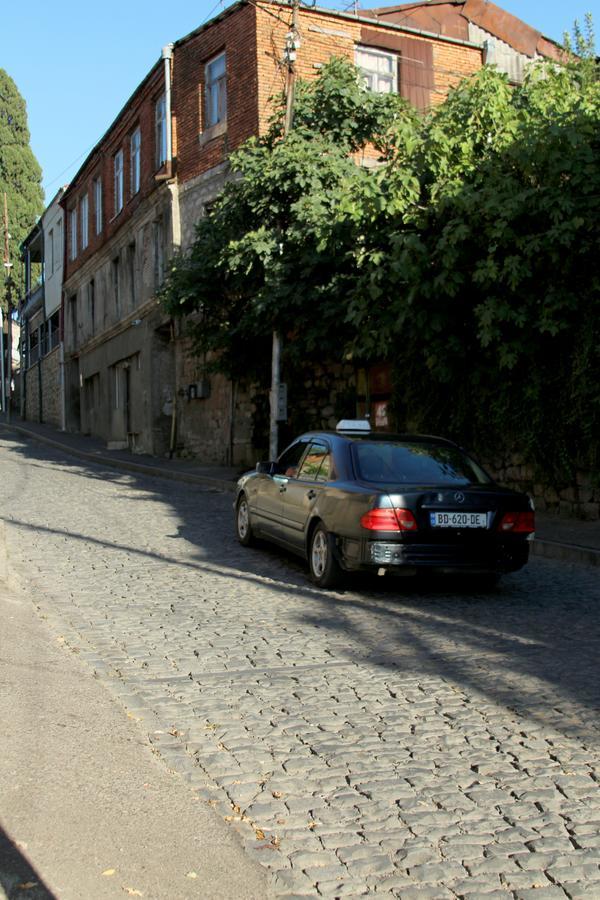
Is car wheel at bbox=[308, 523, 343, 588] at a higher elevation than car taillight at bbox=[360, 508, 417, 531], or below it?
below

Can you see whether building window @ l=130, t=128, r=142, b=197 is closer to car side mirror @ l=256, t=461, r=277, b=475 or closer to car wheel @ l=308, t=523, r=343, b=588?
car side mirror @ l=256, t=461, r=277, b=475

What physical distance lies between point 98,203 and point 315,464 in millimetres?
28523

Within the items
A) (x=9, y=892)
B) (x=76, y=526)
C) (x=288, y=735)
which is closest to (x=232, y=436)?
(x=76, y=526)

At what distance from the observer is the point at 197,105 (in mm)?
24641

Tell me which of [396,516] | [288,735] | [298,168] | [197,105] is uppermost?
[197,105]

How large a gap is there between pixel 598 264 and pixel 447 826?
373 inches

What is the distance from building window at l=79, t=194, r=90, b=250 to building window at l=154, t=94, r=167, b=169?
10.2 m

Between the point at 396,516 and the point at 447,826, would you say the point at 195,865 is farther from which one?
the point at 396,516

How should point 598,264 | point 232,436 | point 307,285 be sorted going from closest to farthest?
point 598,264
point 307,285
point 232,436

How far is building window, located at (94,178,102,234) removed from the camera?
3475 cm

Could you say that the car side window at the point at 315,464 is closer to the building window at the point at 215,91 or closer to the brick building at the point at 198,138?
the brick building at the point at 198,138

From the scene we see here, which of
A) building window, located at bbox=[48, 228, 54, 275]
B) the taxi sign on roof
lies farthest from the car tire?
building window, located at bbox=[48, 228, 54, 275]

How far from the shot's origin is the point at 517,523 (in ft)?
26.7

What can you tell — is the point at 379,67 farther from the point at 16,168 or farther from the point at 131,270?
the point at 16,168
